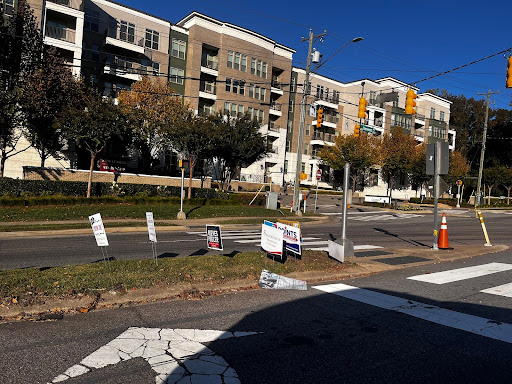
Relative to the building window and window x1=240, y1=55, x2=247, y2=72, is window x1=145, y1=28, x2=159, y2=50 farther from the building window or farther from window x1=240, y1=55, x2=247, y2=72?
window x1=240, y1=55, x2=247, y2=72

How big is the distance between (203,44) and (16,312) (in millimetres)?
44553

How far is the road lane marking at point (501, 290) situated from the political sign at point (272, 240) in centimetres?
395

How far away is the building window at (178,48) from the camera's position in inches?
1780

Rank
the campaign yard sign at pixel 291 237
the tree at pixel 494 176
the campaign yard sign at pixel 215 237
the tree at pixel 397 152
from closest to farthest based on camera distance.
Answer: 1. the campaign yard sign at pixel 215 237
2. the campaign yard sign at pixel 291 237
3. the tree at pixel 397 152
4. the tree at pixel 494 176

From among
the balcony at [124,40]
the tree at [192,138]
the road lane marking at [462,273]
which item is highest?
the balcony at [124,40]

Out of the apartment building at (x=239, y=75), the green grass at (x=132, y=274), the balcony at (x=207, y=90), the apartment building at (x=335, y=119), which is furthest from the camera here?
the apartment building at (x=335, y=119)

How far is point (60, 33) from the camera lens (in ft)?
109

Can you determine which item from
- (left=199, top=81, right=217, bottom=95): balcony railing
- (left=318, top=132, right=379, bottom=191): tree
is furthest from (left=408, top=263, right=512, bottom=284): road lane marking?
(left=318, top=132, right=379, bottom=191): tree

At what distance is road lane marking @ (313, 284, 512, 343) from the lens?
5570mm

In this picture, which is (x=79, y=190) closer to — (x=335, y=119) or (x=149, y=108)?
(x=149, y=108)

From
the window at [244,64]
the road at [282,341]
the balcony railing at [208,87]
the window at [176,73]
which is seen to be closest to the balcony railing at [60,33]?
the window at [176,73]

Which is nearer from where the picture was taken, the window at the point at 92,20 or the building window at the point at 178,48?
the window at the point at 92,20

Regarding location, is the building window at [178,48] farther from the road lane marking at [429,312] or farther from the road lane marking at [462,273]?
the road lane marking at [429,312]

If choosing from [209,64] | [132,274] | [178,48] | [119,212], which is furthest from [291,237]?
[209,64]
